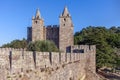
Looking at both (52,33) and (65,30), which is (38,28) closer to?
(52,33)

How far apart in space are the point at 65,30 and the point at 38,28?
215 inches

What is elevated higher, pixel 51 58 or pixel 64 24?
pixel 64 24

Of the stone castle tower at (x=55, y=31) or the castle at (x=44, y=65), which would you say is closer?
the castle at (x=44, y=65)

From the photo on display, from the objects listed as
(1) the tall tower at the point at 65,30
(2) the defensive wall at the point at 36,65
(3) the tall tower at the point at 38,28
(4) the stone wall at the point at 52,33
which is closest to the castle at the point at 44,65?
(2) the defensive wall at the point at 36,65

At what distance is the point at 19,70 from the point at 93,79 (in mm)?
22926

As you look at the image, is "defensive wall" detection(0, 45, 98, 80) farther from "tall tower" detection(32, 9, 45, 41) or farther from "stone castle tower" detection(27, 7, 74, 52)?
"tall tower" detection(32, 9, 45, 41)

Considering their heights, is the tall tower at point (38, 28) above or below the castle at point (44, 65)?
above

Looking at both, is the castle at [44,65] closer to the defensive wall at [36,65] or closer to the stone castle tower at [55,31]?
the defensive wall at [36,65]

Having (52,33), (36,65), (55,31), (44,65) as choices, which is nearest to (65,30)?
(55,31)

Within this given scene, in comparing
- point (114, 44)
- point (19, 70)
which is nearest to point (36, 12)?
point (114, 44)

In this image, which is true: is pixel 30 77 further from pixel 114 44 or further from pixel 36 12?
pixel 36 12

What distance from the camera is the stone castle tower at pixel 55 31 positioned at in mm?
75688

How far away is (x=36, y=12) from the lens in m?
81.1

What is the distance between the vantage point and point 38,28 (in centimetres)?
7844
